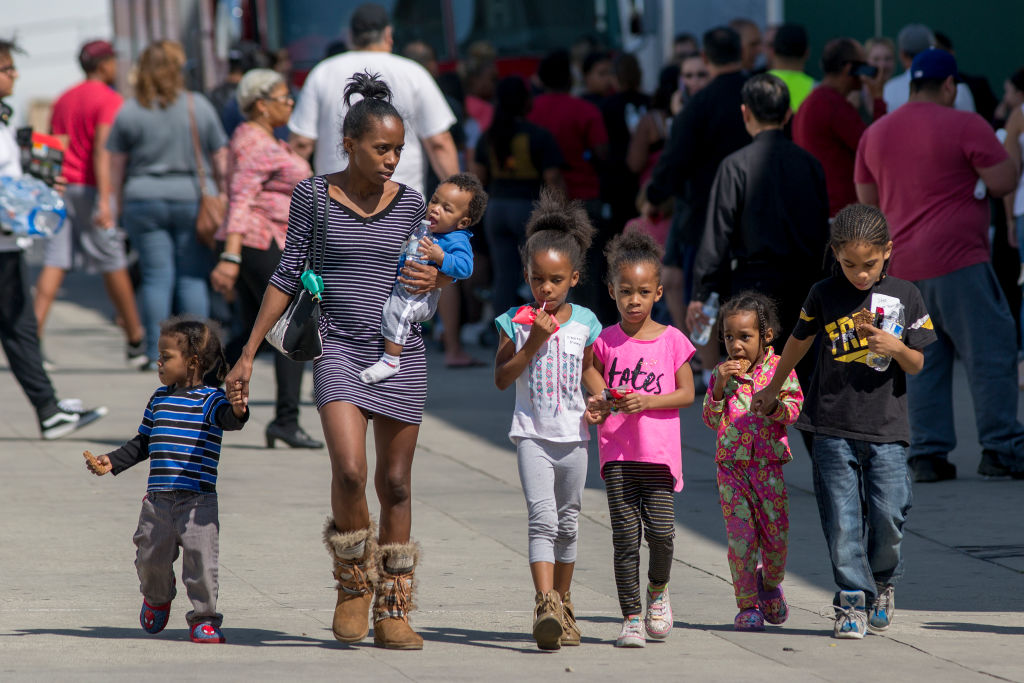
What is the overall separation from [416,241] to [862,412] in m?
1.47

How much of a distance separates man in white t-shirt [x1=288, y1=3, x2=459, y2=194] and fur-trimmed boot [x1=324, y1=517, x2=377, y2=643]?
3750mm

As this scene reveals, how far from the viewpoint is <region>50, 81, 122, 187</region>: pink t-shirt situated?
1211 centimetres

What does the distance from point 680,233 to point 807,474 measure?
7.23 ft

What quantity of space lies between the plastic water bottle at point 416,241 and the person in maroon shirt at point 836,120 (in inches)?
173

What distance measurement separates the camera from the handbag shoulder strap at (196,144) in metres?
11.0

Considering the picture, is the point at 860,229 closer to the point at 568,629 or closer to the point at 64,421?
the point at 568,629

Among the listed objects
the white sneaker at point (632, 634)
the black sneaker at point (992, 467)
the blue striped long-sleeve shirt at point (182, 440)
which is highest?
the blue striped long-sleeve shirt at point (182, 440)

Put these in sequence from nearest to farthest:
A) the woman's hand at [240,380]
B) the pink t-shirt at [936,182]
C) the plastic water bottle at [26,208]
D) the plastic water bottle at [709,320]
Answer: the woman's hand at [240,380], the plastic water bottle at [709,320], the pink t-shirt at [936,182], the plastic water bottle at [26,208]

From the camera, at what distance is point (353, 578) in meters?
5.08

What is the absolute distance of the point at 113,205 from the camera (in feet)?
38.7

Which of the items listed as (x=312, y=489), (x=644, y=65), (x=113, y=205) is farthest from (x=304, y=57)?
(x=312, y=489)

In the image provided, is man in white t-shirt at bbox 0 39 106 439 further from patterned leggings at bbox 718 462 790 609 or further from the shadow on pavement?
patterned leggings at bbox 718 462 790 609

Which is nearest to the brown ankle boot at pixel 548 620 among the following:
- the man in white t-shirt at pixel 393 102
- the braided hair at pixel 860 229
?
the braided hair at pixel 860 229

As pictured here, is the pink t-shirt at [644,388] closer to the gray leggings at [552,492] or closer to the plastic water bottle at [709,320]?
the gray leggings at [552,492]
